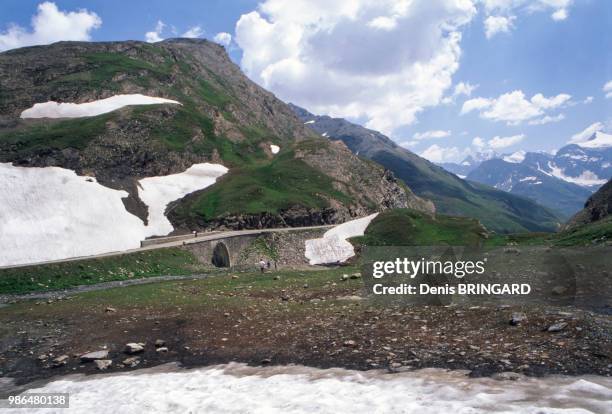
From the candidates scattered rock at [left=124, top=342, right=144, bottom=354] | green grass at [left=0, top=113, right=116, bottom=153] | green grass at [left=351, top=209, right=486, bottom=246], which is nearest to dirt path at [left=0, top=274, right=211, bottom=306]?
scattered rock at [left=124, top=342, right=144, bottom=354]

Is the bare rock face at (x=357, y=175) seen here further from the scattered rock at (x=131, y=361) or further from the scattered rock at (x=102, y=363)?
the scattered rock at (x=102, y=363)

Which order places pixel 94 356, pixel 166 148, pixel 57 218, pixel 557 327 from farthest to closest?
pixel 166 148
pixel 57 218
pixel 94 356
pixel 557 327

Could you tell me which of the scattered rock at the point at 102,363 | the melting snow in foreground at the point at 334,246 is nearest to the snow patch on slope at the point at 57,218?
the melting snow in foreground at the point at 334,246

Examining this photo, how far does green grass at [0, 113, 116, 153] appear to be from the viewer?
86.0 metres

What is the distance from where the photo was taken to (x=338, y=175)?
106500mm

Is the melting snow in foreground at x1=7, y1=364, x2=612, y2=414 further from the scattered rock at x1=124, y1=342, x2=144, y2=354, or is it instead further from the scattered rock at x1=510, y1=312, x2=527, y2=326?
the scattered rock at x1=510, y1=312, x2=527, y2=326

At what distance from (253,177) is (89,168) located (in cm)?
3576

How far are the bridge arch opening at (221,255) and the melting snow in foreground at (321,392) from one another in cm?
4572

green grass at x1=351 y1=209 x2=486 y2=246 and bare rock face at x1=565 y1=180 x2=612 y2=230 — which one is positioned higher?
bare rock face at x1=565 y1=180 x2=612 y2=230

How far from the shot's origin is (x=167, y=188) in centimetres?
8862

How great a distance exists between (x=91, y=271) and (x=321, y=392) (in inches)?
1595

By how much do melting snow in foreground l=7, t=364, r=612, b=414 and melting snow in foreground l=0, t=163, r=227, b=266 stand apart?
46713mm

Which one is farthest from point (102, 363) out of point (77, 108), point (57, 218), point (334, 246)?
point (77, 108)

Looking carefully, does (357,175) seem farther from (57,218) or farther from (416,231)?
(57,218)
